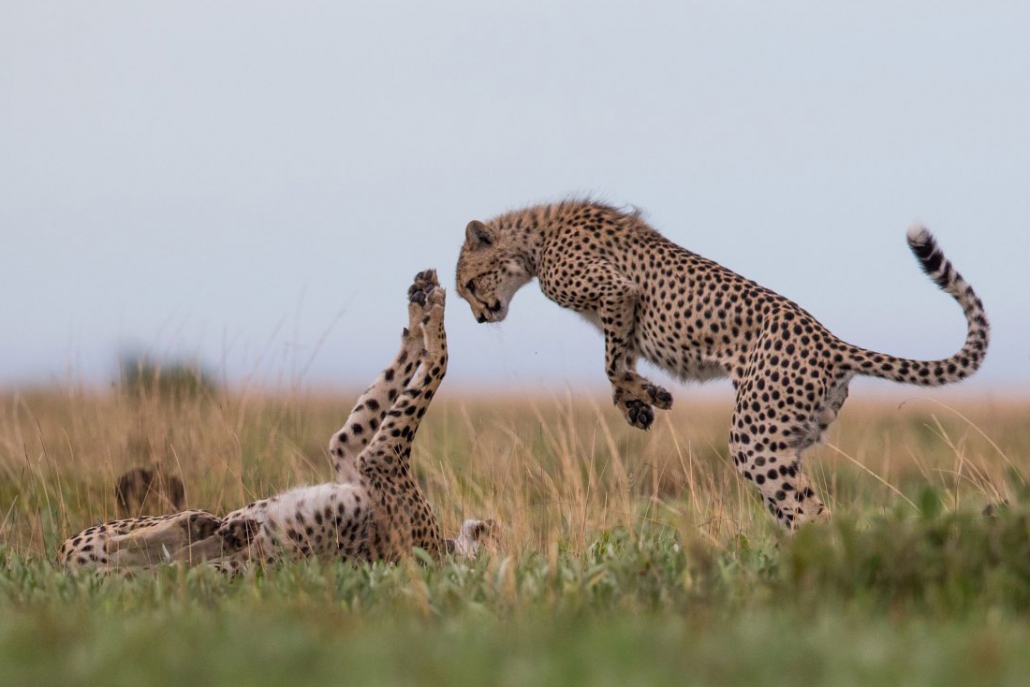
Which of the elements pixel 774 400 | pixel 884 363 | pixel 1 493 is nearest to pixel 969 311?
pixel 884 363

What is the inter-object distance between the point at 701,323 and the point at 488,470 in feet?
4.83

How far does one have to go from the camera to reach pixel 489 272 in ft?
24.1

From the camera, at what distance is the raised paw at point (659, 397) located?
21.7ft

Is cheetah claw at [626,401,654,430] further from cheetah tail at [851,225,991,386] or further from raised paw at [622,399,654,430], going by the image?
cheetah tail at [851,225,991,386]

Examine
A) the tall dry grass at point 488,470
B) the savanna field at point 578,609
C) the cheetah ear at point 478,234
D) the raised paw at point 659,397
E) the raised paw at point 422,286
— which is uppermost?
the cheetah ear at point 478,234

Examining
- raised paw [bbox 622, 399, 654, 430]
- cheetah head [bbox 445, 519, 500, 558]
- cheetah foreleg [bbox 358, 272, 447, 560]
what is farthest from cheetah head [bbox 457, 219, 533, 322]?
cheetah head [bbox 445, 519, 500, 558]

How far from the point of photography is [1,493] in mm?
9039

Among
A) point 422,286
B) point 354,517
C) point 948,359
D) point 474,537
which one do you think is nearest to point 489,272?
point 422,286

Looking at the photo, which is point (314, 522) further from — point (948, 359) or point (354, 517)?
point (948, 359)

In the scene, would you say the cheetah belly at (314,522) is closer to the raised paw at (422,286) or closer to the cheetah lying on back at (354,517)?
the cheetah lying on back at (354,517)

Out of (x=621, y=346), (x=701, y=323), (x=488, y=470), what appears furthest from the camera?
(x=488, y=470)

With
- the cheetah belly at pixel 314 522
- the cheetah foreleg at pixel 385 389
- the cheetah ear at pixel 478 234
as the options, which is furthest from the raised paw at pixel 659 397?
the cheetah belly at pixel 314 522

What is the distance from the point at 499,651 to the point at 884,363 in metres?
3.70

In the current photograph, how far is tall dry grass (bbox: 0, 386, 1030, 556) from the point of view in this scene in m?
6.47
